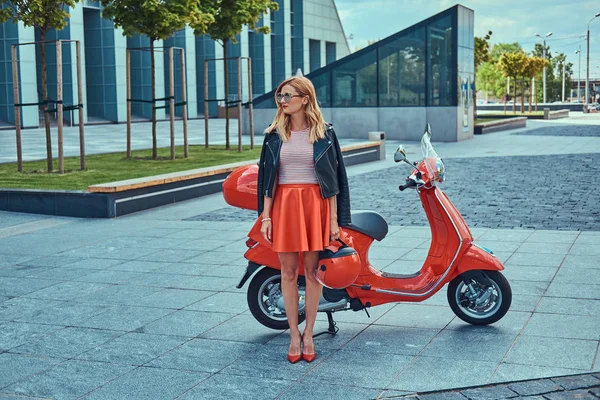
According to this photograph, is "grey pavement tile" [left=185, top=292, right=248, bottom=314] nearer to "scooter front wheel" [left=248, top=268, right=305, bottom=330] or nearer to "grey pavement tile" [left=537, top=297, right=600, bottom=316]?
"scooter front wheel" [left=248, top=268, right=305, bottom=330]

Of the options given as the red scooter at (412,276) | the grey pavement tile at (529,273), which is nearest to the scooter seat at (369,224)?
the red scooter at (412,276)

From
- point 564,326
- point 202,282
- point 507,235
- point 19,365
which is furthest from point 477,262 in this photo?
point 507,235

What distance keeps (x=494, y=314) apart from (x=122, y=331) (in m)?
2.48

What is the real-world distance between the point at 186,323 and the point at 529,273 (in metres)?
3.03

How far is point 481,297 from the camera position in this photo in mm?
5590

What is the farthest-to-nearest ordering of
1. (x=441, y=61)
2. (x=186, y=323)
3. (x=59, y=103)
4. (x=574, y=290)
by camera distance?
(x=441, y=61) < (x=59, y=103) < (x=574, y=290) < (x=186, y=323)

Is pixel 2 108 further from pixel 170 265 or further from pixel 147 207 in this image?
pixel 170 265

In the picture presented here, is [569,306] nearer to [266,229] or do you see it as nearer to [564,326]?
[564,326]

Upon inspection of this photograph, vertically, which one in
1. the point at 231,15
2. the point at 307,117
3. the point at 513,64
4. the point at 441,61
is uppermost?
the point at 513,64

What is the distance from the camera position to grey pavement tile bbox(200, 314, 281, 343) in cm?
548

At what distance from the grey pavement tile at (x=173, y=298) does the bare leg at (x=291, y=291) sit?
1.42 metres

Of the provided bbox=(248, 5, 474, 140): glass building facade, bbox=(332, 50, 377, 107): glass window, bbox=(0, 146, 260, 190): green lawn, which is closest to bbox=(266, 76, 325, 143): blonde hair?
bbox=(0, 146, 260, 190): green lawn

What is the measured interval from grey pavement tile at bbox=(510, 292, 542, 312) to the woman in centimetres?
181

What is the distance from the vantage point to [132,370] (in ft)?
15.9
